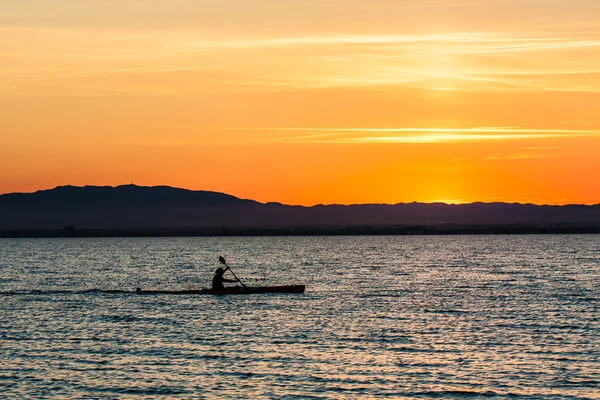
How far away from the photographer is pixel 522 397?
31250 millimetres

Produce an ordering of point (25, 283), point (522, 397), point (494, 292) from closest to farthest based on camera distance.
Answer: point (522, 397) < point (494, 292) < point (25, 283)

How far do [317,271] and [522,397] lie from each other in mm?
75656

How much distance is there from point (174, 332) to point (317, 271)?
60117 millimetres

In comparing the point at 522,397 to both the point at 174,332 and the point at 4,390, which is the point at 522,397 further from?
the point at 174,332

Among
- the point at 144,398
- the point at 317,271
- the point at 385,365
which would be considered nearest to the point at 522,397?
the point at 385,365

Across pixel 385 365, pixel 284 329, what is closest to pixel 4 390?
pixel 385 365

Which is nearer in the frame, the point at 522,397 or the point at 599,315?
the point at 522,397

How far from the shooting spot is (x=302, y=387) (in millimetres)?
32969

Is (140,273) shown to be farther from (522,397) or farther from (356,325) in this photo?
(522,397)

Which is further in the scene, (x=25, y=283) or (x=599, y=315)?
(x=25, y=283)

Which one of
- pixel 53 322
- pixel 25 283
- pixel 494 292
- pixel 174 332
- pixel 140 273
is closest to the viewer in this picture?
pixel 174 332

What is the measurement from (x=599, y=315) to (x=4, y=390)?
35.4 m

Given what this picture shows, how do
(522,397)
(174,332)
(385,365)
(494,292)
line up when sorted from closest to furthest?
1. (522,397)
2. (385,365)
3. (174,332)
4. (494,292)

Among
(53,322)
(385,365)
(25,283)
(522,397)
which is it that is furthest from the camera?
(25,283)
